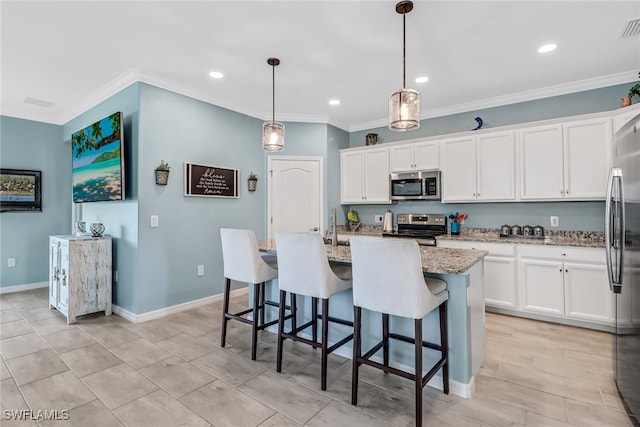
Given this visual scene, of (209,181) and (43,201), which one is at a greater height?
(209,181)

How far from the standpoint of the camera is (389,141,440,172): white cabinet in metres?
4.37

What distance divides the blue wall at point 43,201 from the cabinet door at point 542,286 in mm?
6521

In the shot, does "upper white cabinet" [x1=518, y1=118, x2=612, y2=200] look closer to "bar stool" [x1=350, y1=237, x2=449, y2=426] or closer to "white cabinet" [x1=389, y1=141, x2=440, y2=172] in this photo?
"white cabinet" [x1=389, y1=141, x2=440, y2=172]

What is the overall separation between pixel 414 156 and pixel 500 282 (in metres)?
1.99

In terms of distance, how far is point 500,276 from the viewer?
3.57 m

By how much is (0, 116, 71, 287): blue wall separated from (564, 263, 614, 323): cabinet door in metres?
6.87

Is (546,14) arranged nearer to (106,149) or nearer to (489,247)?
(489,247)

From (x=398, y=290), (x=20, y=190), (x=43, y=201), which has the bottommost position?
(x=398, y=290)

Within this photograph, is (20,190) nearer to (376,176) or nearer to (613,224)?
(376,176)

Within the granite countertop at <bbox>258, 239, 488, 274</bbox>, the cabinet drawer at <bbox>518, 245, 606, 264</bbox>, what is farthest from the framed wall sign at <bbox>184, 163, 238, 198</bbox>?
the cabinet drawer at <bbox>518, 245, 606, 264</bbox>

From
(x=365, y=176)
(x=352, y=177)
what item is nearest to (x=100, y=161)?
(x=352, y=177)

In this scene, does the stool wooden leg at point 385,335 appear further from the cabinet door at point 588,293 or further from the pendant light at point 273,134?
the cabinet door at point 588,293

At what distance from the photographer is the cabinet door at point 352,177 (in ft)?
16.6

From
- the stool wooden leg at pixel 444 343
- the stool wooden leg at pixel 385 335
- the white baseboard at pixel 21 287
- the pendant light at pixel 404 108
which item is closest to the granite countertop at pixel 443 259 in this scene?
the stool wooden leg at pixel 444 343
